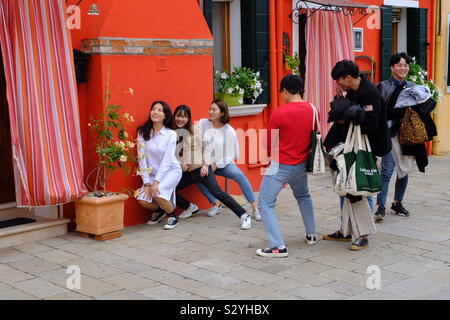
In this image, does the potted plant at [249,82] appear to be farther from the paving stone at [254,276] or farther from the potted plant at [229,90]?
the paving stone at [254,276]

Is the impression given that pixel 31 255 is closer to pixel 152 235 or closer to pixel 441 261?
pixel 152 235

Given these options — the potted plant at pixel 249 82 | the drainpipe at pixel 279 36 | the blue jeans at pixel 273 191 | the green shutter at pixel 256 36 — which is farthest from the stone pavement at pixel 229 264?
the drainpipe at pixel 279 36

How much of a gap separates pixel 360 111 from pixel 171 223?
251 cm

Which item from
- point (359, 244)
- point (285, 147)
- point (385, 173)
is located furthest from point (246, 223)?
point (385, 173)

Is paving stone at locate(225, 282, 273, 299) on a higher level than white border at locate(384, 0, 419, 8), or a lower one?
lower

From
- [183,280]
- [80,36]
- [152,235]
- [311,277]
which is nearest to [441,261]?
[311,277]

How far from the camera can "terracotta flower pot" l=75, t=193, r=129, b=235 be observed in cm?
710

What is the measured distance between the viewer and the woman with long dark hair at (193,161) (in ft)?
26.0

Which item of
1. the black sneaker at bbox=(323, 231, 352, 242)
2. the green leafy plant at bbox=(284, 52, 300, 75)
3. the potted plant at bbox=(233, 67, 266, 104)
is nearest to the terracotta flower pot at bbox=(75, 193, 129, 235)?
the black sneaker at bbox=(323, 231, 352, 242)

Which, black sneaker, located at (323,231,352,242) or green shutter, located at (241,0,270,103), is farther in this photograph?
green shutter, located at (241,0,270,103)

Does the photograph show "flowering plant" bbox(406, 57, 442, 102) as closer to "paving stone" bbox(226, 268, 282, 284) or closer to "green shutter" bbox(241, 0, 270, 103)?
"green shutter" bbox(241, 0, 270, 103)

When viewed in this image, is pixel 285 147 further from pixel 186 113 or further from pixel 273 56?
pixel 273 56

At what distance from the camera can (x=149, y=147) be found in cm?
768
